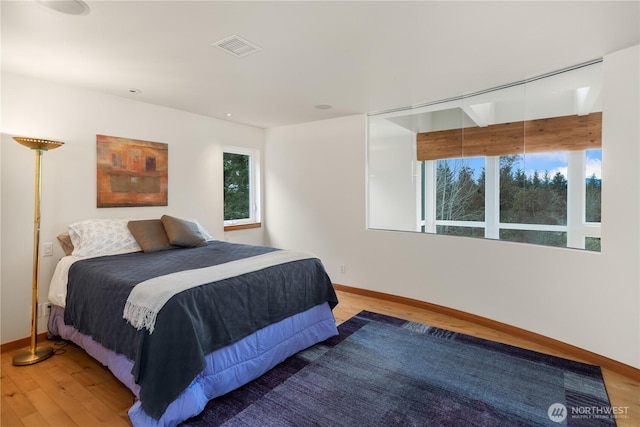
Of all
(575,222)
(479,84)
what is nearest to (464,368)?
(575,222)

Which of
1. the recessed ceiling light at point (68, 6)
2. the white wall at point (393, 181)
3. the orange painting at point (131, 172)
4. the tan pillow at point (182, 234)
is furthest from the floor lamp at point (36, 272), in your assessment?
the white wall at point (393, 181)

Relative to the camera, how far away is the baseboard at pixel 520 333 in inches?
96.6

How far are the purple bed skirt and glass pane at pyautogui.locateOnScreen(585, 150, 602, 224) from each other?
2.40m

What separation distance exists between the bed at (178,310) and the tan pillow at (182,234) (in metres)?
0.05

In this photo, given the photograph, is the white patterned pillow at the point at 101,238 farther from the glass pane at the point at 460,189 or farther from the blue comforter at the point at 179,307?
the glass pane at the point at 460,189

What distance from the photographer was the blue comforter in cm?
185

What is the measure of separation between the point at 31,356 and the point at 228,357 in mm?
1798

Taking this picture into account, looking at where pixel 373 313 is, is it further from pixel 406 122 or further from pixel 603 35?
pixel 603 35

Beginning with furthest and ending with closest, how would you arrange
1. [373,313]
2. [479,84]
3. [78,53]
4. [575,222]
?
1. [373,313]
2. [479,84]
3. [575,222]
4. [78,53]

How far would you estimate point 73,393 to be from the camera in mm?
2221

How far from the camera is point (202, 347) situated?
6.57 feet

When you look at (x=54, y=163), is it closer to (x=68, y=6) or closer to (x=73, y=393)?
(x=68, y=6)

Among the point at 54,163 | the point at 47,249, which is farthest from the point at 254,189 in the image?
the point at 47,249

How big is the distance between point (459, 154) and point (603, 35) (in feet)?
5.35
